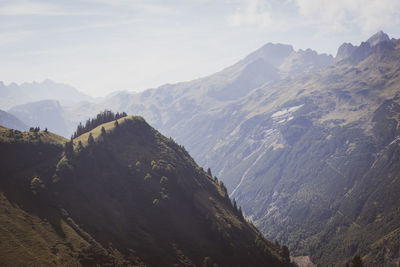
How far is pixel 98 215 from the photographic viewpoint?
15125 cm

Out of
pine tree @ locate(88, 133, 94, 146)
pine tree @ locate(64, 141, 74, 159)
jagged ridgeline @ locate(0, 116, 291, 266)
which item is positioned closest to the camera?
jagged ridgeline @ locate(0, 116, 291, 266)

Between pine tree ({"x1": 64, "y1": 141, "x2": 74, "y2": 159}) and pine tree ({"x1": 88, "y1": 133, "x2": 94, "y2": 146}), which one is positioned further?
pine tree ({"x1": 88, "y1": 133, "x2": 94, "y2": 146})

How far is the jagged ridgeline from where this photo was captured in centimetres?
11975

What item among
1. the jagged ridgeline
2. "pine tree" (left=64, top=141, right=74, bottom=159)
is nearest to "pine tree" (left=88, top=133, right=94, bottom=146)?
the jagged ridgeline

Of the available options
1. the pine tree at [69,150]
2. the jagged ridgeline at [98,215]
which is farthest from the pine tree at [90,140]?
the pine tree at [69,150]

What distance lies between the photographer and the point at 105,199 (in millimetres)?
165000

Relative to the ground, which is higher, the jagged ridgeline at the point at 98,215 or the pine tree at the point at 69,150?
the pine tree at the point at 69,150

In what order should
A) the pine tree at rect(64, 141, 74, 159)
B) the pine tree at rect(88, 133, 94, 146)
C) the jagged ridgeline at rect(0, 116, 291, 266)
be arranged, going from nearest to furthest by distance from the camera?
the jagged ridgeline at rect(0, 116, 291, 266) < the pine tree at rect(64, 141, 74, 159) < the pine tree at rect(88, 133, 94, 146)

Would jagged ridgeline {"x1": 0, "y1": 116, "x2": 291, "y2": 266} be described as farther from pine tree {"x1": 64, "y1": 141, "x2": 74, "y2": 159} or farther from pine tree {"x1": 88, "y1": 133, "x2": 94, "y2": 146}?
pine tree {"x1": 88, "y1": 133, "x2": 94, "y2": 146}

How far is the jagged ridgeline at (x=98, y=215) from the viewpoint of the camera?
119750 millimetres

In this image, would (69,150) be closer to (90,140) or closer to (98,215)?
(90,140)

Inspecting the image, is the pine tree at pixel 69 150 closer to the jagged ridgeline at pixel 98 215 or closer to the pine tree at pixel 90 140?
the jagged ridgeline at pixel 98 215

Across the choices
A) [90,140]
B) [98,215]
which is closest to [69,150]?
[90,140]

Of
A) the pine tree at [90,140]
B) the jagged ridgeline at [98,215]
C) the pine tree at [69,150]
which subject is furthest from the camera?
the pine tree at [90,140]
